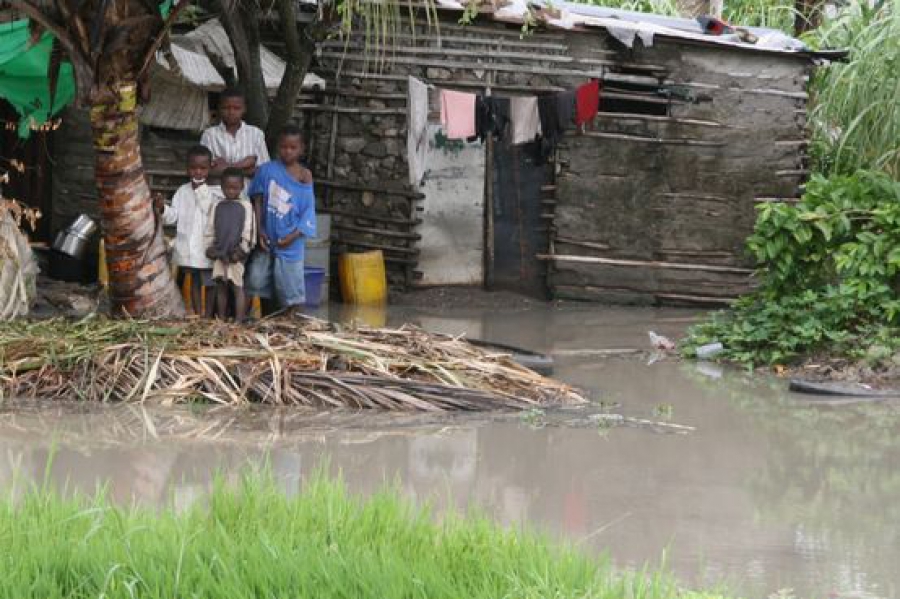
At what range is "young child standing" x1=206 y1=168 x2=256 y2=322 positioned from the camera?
10250 mm

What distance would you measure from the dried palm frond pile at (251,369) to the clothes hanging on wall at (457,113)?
15.0ft

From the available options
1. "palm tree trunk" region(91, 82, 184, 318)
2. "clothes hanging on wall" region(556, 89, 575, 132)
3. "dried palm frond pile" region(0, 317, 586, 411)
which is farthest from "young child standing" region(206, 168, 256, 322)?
"clothes hanging on wall" region(556, 89, 575, 132)

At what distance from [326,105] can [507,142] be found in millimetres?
1711

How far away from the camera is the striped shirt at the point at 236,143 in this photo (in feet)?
36.1

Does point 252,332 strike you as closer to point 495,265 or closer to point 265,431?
point 265,431

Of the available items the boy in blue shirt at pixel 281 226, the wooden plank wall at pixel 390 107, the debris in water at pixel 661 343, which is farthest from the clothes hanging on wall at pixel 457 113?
the boy in blue shirt at pixel 281 226

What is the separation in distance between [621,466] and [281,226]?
13.1 feet

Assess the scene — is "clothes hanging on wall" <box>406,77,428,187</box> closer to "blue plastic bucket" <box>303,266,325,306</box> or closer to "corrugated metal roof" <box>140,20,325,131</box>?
"corrugated metal roof" <box>140,20,325,131</box>

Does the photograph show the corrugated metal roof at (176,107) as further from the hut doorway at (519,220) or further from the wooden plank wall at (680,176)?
the wooden plank wall at (680,176)

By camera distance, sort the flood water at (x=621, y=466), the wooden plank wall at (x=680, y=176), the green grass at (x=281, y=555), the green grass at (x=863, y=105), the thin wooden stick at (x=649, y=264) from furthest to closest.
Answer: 1. the green grass at (x=863, y=105)
2. the thin wooden stick at (x=649, y=264)
3. the wooden plank wall at (x=680, y=176)
4. the flood water at (x=621, y=466)
5. the green grass at (x=281, y=555)

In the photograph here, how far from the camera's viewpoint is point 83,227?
13.0 metres

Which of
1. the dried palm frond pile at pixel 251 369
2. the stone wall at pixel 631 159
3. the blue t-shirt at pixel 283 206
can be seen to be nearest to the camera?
the dried palm frond pile at pixel 251 369

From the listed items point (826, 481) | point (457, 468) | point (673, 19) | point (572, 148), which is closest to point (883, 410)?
point (826, 481)

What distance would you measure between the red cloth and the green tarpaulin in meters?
4.58
